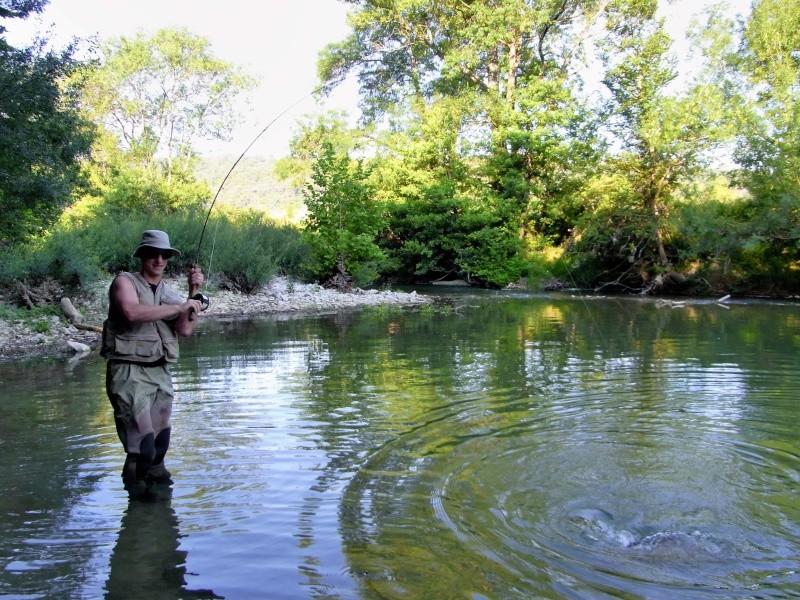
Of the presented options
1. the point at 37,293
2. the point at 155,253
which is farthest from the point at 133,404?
the point at 37,293

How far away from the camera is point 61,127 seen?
1414 centimetres

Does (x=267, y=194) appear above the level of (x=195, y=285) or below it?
above

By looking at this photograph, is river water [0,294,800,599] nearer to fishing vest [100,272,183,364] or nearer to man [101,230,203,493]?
man [101,230,203,493]

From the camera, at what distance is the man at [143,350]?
4.42 metres

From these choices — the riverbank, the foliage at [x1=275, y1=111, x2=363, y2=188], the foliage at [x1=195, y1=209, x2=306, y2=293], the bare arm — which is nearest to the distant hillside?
the foliage at [x1=275, y1=111, x2=363, y2=188]

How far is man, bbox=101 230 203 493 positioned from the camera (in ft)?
14.5

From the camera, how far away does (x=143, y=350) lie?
4.53 meters

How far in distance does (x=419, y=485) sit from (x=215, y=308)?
14578 mm

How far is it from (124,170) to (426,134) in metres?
14.5

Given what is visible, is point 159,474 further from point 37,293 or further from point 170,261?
point 170,261

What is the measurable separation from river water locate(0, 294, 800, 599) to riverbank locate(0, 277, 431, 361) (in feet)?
6.45

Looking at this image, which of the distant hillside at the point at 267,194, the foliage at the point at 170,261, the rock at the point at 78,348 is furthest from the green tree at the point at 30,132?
the distant hillside at the point at 267,194

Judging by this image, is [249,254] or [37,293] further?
[249,254]

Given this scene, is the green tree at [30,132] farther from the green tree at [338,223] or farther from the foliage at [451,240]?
the foliage at [451,240]
